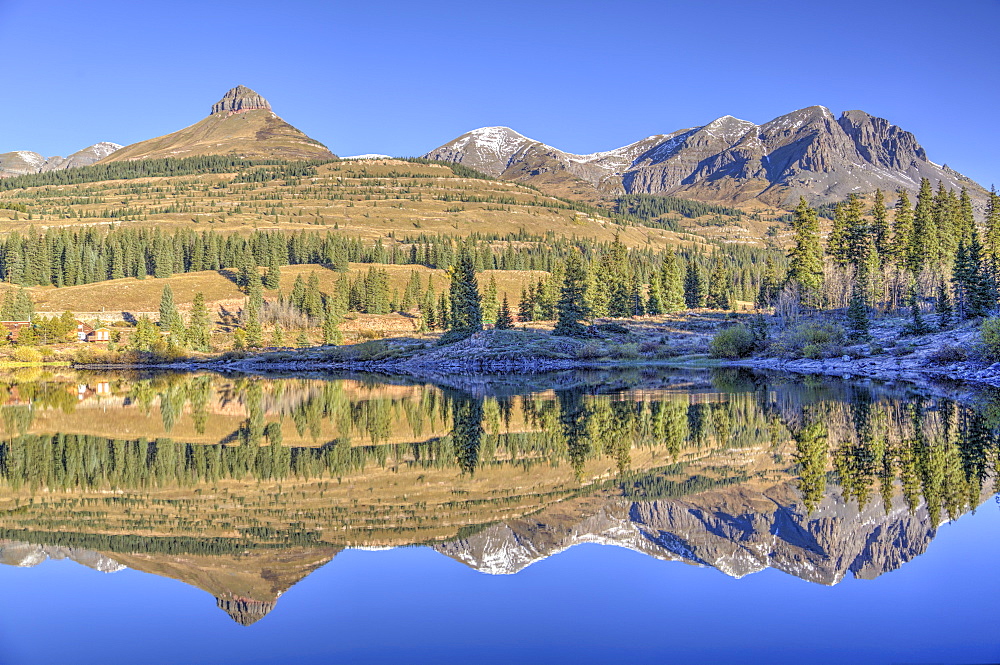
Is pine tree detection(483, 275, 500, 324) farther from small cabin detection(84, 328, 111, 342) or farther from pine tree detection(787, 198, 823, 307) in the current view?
small cabin detection(84, 328, 111, 342)

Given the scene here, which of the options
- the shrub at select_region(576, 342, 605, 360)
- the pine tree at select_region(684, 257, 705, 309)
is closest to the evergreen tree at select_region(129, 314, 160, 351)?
the shrub at select_region(576, 342, 605, 360)

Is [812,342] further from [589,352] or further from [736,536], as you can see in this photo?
[736,536]

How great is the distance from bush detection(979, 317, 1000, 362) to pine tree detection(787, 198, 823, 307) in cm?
4030

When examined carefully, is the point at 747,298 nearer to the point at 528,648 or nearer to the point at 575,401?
the point at 575,401

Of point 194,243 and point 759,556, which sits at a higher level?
point 194,243

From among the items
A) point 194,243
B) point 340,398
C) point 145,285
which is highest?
point 194,243

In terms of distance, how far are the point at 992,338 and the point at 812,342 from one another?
19941mm

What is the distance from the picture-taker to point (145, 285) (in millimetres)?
131500

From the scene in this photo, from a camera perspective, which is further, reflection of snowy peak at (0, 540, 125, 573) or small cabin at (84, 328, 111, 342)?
small cabin at (84, 328, 111, 342)

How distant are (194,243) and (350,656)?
16132cm

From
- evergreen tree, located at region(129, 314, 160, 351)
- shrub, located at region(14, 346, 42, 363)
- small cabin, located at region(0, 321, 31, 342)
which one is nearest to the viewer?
shrub, located at region(14, 346, 42, 363)

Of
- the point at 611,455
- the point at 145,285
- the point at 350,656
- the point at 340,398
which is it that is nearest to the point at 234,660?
the point at 350,656

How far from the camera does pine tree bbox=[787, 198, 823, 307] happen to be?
80.6 meters

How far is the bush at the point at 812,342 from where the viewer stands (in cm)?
5681
